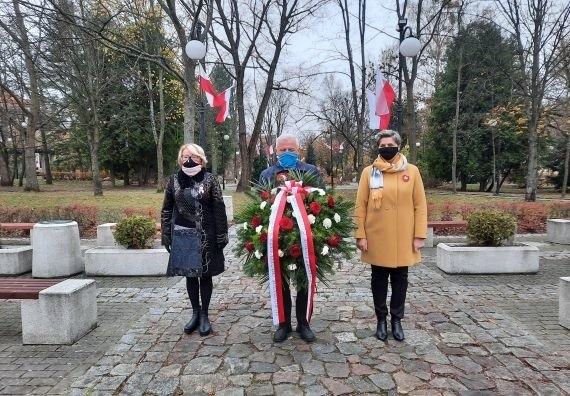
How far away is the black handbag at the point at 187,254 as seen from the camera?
13.3 ft

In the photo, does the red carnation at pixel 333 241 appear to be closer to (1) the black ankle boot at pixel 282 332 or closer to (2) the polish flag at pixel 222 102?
(1) the black ankle boot at pixel 282 332

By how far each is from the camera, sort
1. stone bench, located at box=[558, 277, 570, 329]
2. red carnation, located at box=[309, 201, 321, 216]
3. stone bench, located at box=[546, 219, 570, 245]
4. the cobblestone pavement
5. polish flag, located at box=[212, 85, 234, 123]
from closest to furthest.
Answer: the cobblestone pavement < red carnation, located at box=[309, 201, 321, 216] < stone bench, located at box=[558, 277, 570, 329] < stone bench, located at box=[546, 219, 570, 245] < polish flag, located at box=[212, 85, 234, 123]

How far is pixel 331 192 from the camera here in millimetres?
4020

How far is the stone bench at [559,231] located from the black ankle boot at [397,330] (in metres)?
7.49

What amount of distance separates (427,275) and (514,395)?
12.3 feet

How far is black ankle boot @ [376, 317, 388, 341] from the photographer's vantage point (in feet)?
13.4

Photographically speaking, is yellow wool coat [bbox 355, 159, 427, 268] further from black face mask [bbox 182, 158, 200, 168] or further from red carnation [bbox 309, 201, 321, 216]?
black face mask [bbox 182, 158, 200, 168]

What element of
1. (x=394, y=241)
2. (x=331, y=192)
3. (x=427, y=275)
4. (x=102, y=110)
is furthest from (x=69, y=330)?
(x=102, y=110)

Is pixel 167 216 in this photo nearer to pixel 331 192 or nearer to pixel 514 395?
pixel 331 192

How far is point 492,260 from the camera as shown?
6762 mm

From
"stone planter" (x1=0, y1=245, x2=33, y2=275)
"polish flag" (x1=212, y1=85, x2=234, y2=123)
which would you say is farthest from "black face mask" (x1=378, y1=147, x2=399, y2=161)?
"polish flag" (x1=212, y1=85, x2=234, y2=123)

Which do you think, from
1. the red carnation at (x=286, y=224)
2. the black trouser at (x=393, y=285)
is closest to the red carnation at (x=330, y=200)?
the red carnation at (x=286, y=224)

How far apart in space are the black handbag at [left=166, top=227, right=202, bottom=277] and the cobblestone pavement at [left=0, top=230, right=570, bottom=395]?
2.44 feet

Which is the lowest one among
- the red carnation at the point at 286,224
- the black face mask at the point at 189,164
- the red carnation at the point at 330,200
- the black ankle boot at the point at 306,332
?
the black ankle boot at the point at 306,332
